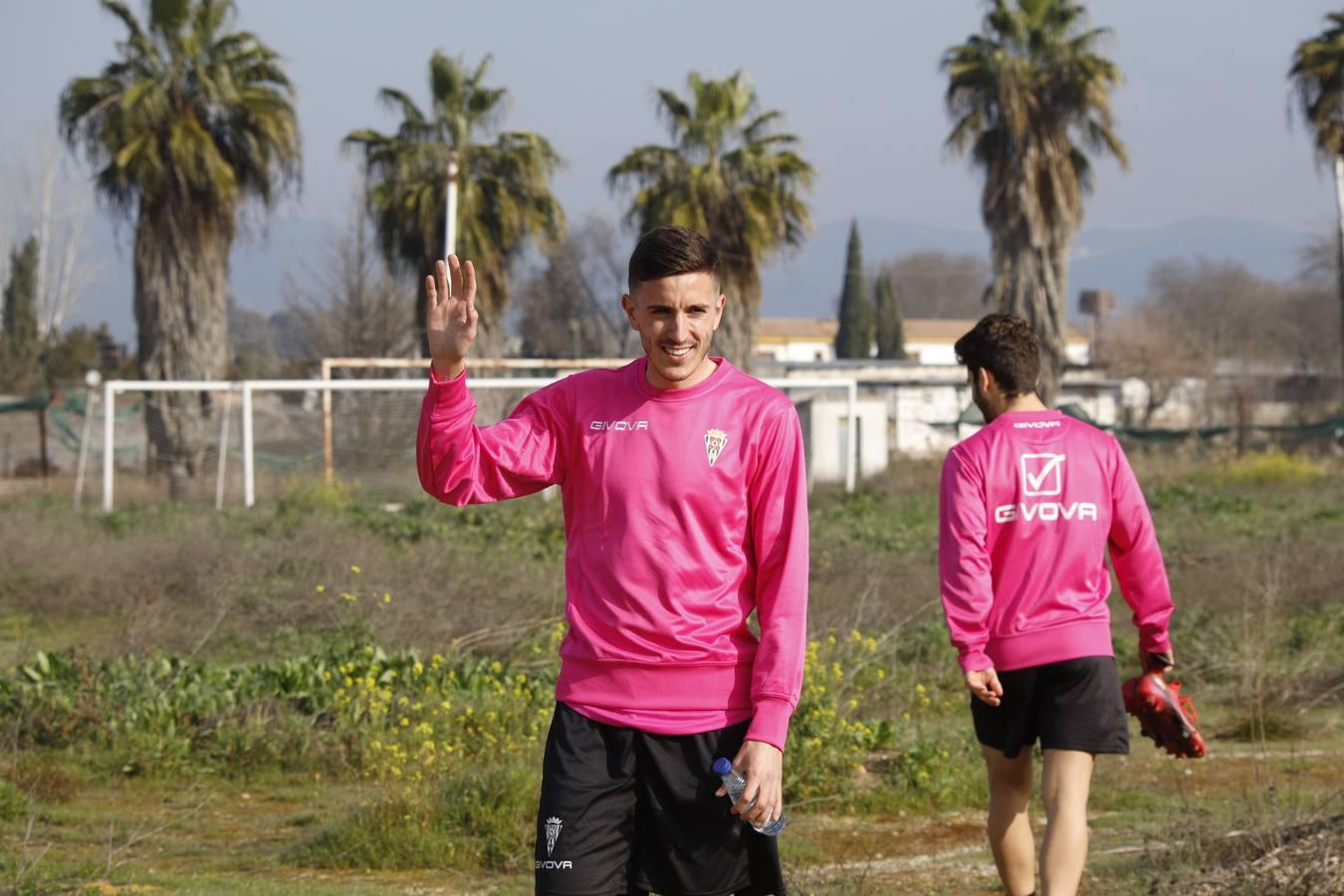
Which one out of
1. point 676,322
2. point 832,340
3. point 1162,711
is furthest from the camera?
point 832,340

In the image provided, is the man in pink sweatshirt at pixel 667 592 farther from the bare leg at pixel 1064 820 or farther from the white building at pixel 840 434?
the white building at pixel 840 434

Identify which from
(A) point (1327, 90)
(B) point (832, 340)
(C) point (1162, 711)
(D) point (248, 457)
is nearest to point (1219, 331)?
(B) point (832, 340)

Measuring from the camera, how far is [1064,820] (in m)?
4.54

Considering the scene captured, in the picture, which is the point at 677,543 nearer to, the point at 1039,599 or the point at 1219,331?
the point at 1039,599

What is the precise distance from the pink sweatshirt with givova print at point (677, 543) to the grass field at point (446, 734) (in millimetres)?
1683

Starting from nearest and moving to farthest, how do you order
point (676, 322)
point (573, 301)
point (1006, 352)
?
1. point (676, 322)
2. point (1006, 352)
3. point (573, 301)

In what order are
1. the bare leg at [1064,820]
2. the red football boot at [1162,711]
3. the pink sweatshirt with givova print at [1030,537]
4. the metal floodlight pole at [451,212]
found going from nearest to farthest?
the bare leg at [1064,820], the pink sweatshirt with givova print at [1030,537], the red football boot at [1162,711], the metal floodlight pole at [451,212]

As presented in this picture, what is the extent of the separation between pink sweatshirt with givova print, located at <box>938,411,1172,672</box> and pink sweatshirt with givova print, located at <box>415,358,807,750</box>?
144cm

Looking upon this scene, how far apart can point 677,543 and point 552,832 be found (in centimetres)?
63

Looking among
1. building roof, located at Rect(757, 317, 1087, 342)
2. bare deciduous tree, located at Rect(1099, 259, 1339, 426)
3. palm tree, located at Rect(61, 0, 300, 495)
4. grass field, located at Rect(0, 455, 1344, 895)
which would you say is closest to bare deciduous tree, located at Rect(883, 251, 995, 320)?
bare deciduous tree, located at Rect(1099, 259, 1339, 426)

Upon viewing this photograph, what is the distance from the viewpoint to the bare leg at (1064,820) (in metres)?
4.50

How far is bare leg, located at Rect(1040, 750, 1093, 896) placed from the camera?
4.50 meters

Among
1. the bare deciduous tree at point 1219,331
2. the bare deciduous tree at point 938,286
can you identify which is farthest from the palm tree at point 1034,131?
the bare deciduous tree at point 938,286

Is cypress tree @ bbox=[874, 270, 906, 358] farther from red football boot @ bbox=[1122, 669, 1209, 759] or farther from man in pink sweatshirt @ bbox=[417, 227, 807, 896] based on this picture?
man in pink sweatshirt @ bbox=[417, 227, 807, 896]
